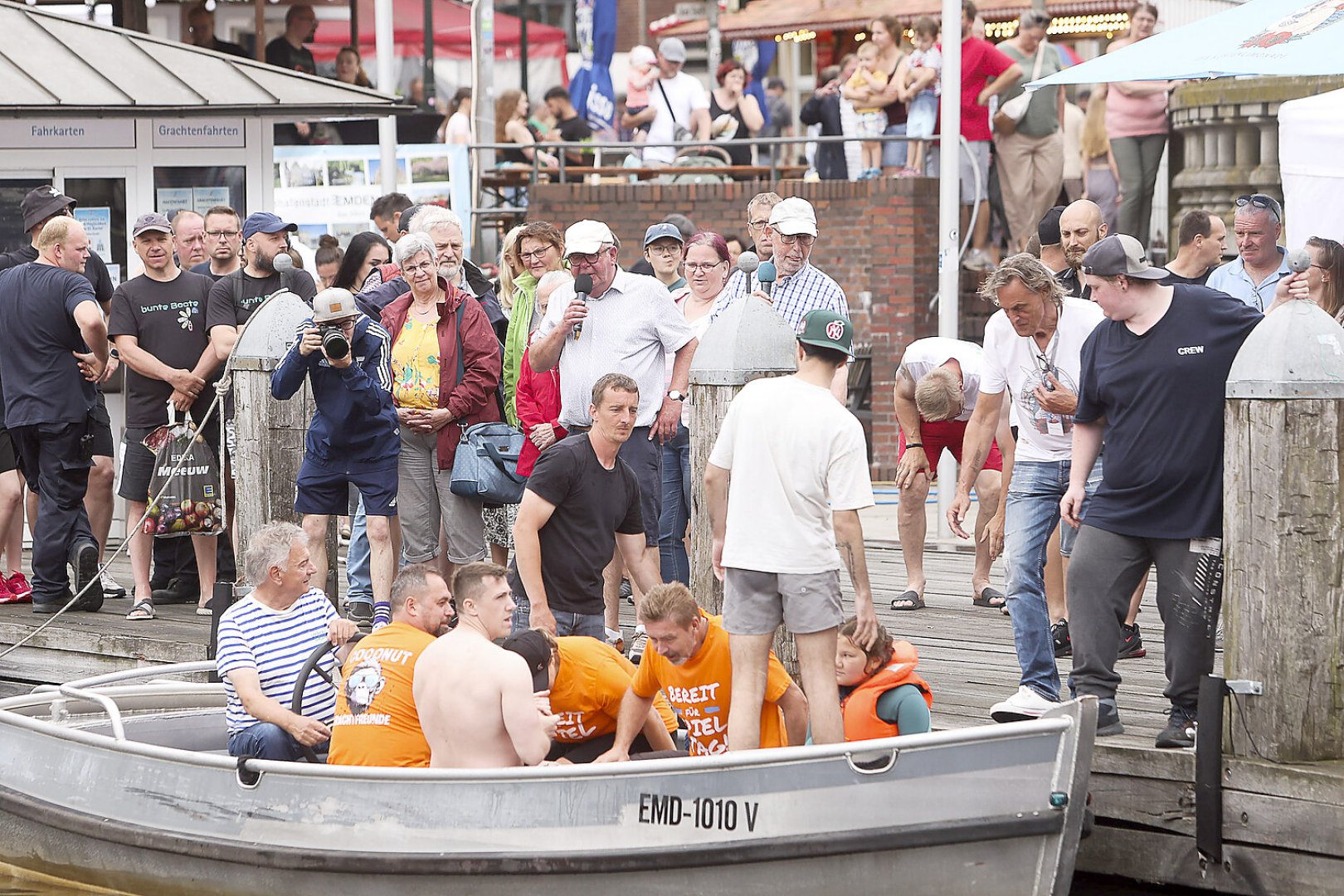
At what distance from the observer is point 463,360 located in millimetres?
9344

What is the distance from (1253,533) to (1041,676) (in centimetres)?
122

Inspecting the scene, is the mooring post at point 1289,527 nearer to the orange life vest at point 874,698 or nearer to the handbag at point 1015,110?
the orange life vest at point 874,698

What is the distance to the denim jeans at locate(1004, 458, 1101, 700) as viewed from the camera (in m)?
7.43

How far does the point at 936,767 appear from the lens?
6348mm

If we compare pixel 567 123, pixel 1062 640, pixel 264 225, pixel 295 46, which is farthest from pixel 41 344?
pixel 295 46

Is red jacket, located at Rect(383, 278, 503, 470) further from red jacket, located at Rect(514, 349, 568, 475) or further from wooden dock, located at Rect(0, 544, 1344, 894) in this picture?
wooden dock, located at Rect(0, 544, 1344, 894)

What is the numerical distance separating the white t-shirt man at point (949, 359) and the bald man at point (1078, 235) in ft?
2.99

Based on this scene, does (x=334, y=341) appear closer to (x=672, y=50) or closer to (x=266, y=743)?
(x=266, y=743)

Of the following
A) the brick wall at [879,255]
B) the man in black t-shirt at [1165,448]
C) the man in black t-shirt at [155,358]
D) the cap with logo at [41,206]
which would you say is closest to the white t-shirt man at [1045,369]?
the man in black t-shirt at [1165,448]

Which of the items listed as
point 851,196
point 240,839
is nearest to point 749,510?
point 240,839

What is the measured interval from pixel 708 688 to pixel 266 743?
5.87ft

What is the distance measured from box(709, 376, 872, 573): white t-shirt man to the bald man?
263 centimetres

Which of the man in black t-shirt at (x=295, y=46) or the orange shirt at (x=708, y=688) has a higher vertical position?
the man in black t-shirt at (x=295, y=46)

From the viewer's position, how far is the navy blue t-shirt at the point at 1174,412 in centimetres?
671
